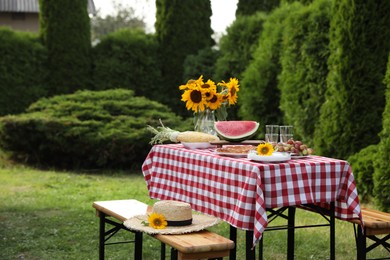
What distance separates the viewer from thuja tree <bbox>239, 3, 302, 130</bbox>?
11.9m

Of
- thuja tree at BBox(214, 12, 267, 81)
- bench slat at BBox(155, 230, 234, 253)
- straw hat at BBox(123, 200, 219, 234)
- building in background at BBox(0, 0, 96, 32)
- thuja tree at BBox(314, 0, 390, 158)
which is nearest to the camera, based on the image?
bench slat at BBox(155, 230, 234, 253)

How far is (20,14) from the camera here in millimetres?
31172

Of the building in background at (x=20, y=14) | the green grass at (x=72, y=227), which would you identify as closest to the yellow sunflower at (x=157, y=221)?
the green grass at (x=72, y=227)

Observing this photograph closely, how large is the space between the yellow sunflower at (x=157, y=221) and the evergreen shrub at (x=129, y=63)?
35.5 feet

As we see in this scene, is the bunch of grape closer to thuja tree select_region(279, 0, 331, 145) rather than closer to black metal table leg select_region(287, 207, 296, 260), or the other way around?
black metal table leg select_region(287, 207, 296, 260)

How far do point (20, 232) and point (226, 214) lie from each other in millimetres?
3456

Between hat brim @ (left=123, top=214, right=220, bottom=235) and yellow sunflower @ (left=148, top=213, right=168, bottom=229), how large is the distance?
0.09ft

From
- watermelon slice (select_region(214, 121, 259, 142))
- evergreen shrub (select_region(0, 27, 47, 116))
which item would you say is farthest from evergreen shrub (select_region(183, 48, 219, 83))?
watermelon slice (select_region(214, 121, 259, 142))

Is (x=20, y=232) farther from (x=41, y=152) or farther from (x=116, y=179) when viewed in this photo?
(x=41, y=152)

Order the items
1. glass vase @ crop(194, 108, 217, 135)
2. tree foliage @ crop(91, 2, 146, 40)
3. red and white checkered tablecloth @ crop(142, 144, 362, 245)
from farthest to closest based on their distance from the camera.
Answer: tree foliage @ crop(91, 2, 146, 40) < glass vase @ crop(194, 108, 217, 135) < red and white checkered tablecloth @ crop(142, 144, 362, 245)

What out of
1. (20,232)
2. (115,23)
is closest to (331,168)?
(20,232)

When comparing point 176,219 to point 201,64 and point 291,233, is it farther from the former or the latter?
point 201,64

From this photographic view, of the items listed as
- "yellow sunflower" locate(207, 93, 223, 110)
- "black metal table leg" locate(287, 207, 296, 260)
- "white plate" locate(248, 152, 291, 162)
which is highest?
"yellow sunflower" locate(207, 93, 223, 110)

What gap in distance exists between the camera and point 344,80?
30.0ft
